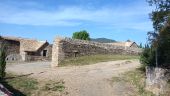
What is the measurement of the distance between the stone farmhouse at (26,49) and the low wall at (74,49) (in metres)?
22.5

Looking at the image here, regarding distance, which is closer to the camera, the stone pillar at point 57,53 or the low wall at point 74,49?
the stone pillar at point 57,53

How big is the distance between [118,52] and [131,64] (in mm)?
10778

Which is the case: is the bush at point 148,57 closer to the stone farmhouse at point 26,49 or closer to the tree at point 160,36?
the tree at point 160,36

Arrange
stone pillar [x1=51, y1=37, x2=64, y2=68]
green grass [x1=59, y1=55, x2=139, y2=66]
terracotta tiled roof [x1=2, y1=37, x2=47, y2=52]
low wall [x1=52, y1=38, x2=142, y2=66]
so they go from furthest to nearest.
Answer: terracotta tiled roof [x1=2, y1=37, x2=47, y2=52] < low wall [x1=52, y1=38, x2=142, y2=66] < stone pillar [x1=51, y1=37, x2=64, y2=68] < green grass [x1=59, y1=55, x2=139, y2=66]

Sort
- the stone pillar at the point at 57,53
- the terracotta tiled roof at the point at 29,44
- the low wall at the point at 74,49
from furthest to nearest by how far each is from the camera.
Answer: the terracotta tiled roof at the point at 29,44 < the low wall at the point at 74,49 < the stone pillar at the point at 57,53

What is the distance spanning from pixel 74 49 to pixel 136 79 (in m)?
13.0

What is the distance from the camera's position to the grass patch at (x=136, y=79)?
1975 cm

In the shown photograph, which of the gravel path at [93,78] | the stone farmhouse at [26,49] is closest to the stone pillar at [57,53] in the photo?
the gravel path at [93,78]

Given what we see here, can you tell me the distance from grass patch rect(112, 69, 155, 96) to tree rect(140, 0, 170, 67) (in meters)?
1.29

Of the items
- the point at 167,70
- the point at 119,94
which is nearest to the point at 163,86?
the point at 167,70

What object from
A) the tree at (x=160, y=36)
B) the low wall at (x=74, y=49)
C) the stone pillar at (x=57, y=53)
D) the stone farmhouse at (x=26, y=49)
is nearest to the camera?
the tree at (x=160, y=36)

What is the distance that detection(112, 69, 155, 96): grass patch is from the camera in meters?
19.8

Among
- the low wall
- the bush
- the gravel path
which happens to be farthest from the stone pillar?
the bush

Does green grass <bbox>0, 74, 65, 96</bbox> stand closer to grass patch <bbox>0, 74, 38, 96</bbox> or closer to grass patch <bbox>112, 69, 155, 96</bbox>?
grass patch <bbox>0, 74, 38, 96</bbox>
